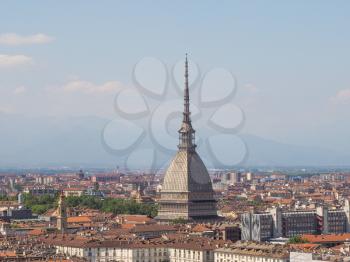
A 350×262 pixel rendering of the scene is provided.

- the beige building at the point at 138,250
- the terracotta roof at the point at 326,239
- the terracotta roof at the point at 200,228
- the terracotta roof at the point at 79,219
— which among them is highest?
the terracotta roof at the point at 79,219

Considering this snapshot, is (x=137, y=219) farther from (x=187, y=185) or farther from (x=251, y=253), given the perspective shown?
(x=251, y=253)

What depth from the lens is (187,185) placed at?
269 ft

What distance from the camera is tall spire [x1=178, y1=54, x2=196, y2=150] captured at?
81500mm

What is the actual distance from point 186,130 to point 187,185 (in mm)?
3941

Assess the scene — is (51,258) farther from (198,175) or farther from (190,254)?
(198,175)

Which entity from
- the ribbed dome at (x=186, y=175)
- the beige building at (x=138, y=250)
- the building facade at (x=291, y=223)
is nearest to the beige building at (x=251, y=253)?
the beige building at (x=138, y=250)

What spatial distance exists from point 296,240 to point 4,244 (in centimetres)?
1460

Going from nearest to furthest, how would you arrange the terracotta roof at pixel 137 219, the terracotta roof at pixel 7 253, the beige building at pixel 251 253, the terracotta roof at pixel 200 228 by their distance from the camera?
the terracotta roof at pixel 7 253 < the beige building at pixel 251 253 < the terracotta roof at pixel 200 228 < the terracotta roof at pixel 137 219

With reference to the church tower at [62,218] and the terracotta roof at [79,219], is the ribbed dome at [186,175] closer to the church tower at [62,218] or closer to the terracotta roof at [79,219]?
the terracotta roof at [79,219]

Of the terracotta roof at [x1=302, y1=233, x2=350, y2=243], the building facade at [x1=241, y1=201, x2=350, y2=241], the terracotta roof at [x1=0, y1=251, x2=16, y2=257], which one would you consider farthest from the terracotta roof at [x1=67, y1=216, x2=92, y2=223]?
the terracotta roof at [x1=0, y1=251, x2=16, y2=257]

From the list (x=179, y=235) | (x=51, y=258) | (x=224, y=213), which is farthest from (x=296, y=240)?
(x=224, y=213)

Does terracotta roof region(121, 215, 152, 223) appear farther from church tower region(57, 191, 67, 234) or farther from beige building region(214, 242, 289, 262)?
beige building region(214, 242, 289, 262)

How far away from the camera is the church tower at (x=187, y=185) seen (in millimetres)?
80500

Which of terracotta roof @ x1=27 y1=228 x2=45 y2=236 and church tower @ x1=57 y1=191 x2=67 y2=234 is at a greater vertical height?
church tower @ x1=57 y1=191 x2=67 y2=234
